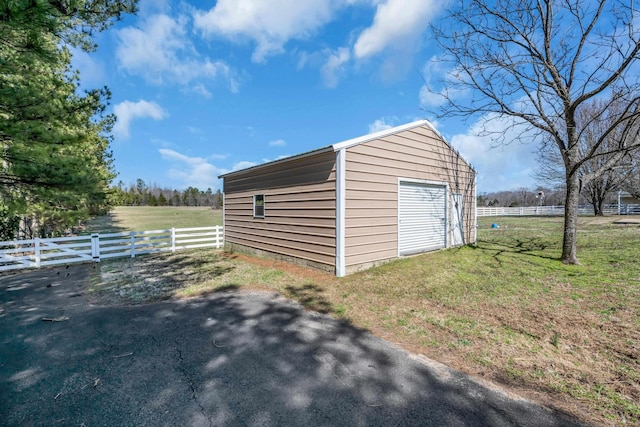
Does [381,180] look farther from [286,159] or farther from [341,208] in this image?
[286,159]

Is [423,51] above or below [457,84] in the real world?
above

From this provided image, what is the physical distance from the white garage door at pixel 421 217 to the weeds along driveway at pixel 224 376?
490cm

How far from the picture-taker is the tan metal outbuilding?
6723 mm

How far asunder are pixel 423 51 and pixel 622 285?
721 cm

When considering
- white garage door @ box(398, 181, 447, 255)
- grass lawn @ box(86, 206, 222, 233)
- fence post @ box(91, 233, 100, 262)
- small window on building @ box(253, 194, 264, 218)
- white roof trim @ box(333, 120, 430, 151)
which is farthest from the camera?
grass lawn @ box(86, 206, 222, 233)

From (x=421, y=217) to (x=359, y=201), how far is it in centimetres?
304

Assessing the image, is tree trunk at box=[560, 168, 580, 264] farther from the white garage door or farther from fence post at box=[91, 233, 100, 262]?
fence post at box=[91, 233, 100, 262]

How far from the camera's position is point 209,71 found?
11.8 m

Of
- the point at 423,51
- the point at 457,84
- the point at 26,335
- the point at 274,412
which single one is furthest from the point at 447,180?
the point at 26,335

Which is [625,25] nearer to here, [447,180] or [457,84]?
[457,84]

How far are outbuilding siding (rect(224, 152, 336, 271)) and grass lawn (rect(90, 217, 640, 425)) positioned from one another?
72 centimetres

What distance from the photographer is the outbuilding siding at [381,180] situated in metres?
6.77

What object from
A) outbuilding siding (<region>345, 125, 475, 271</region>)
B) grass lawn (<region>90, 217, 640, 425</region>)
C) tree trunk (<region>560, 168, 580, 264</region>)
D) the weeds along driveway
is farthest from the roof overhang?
tree trunk (<region>560, 168, 580, 264</region>)

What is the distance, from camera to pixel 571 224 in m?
6.80
